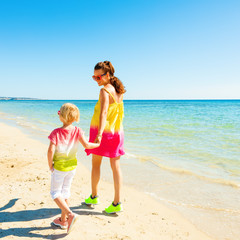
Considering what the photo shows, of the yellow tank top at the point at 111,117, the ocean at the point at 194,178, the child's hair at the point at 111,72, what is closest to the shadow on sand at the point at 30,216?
the yellow tank top at the point at 111,117

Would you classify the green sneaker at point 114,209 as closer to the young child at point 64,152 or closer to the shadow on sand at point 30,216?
the shadow on sand at point 30,216

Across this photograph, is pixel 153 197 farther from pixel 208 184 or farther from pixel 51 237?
pixel 51 237

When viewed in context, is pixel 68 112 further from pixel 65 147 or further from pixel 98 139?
pixel 98 139

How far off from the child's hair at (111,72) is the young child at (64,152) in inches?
28.3

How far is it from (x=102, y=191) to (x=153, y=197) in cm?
88

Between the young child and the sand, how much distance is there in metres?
0.36

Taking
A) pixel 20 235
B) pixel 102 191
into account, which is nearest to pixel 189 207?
pixel 102 191

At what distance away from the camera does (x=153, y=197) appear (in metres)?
3.68

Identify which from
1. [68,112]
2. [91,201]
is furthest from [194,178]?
[68,112]

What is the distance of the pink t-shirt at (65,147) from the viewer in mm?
2278

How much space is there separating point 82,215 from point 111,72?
1911 mm

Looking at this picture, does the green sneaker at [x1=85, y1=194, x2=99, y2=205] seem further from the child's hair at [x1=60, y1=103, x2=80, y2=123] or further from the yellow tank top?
the child's hair at [x1=60, y1=103, x2=80, y2=123]

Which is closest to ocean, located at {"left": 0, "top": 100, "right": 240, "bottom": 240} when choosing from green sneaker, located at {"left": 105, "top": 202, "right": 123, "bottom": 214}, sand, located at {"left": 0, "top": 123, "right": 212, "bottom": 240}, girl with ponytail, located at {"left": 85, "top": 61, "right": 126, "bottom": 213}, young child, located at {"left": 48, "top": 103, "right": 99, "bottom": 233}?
sand, located at {"left": 0, "top": 123, "right": 212, "bottom": 240}

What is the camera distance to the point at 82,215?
9.20ft
